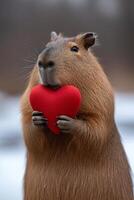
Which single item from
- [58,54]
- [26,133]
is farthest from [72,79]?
[26,133]

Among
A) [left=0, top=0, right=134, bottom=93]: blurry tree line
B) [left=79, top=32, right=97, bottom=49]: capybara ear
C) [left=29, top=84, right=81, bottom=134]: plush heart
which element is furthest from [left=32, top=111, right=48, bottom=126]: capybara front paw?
[left=0, top=0, right=134, bottom=93]: blurry tree line

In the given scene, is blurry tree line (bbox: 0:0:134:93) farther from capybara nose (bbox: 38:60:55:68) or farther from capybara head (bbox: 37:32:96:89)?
capybara nose (bbox: 38:60:55:68)

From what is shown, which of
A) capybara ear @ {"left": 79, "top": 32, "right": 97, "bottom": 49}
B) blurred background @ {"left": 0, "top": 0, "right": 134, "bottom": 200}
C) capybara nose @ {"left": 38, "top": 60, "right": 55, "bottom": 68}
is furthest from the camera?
blurred background @ {"left": 0, "top": 0, "right": 134, "bottom": 200}

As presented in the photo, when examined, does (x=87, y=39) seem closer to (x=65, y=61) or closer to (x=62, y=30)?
(x=65, y=61)

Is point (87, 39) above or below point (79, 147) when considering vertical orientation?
above

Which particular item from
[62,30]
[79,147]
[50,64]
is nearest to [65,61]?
[50,64]

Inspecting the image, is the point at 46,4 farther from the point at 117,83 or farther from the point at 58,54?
the point at 58,54

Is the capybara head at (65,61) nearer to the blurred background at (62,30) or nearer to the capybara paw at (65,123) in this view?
the capybara paw at (65,123)
